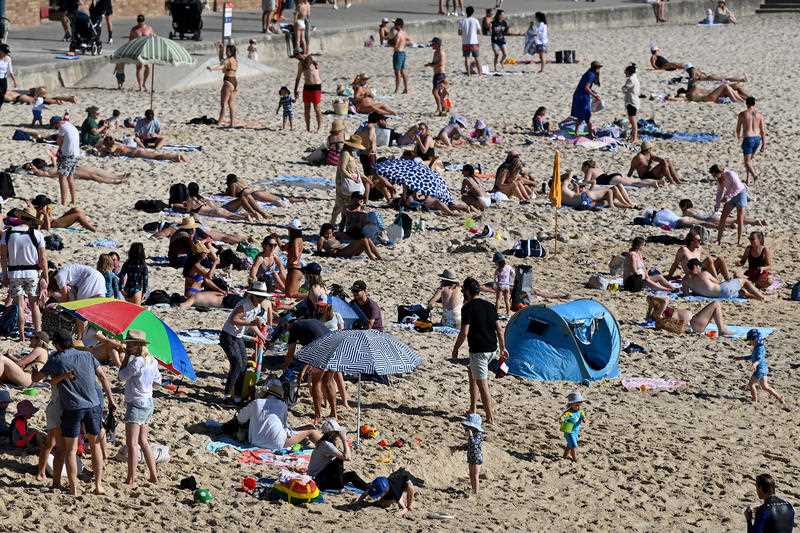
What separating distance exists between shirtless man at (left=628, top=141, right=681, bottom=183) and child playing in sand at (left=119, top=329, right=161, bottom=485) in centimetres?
1394

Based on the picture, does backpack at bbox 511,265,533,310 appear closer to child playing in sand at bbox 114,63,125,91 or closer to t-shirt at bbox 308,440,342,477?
t-shirt at bbox 308,440,342,477

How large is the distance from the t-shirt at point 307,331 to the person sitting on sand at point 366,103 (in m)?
14.2

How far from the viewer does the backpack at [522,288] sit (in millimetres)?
17281

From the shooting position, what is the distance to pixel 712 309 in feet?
55.3

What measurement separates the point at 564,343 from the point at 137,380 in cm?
535

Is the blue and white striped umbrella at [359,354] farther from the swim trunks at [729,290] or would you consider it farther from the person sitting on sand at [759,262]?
the person sitting on sand at [759,262]

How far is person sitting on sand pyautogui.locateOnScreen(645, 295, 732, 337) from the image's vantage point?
16891 mm

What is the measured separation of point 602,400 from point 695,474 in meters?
1.76

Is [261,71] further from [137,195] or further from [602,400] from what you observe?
[602,400]

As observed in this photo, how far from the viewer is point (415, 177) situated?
21.2m

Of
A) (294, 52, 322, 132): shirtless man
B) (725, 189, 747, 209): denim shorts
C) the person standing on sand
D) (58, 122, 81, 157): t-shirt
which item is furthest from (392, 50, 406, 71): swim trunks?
the person standing on sand

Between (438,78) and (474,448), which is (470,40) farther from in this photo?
(474,448)

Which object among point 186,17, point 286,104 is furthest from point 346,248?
point 186,17

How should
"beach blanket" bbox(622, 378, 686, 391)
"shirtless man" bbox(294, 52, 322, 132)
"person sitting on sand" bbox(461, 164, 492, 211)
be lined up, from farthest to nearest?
"shirtless man" bbox(294, 52, 322, 132)
"person sitting on sand" bbox(461, 164, 492, 211)
"beach blanket" bbox(622, 378, 686, 391)
